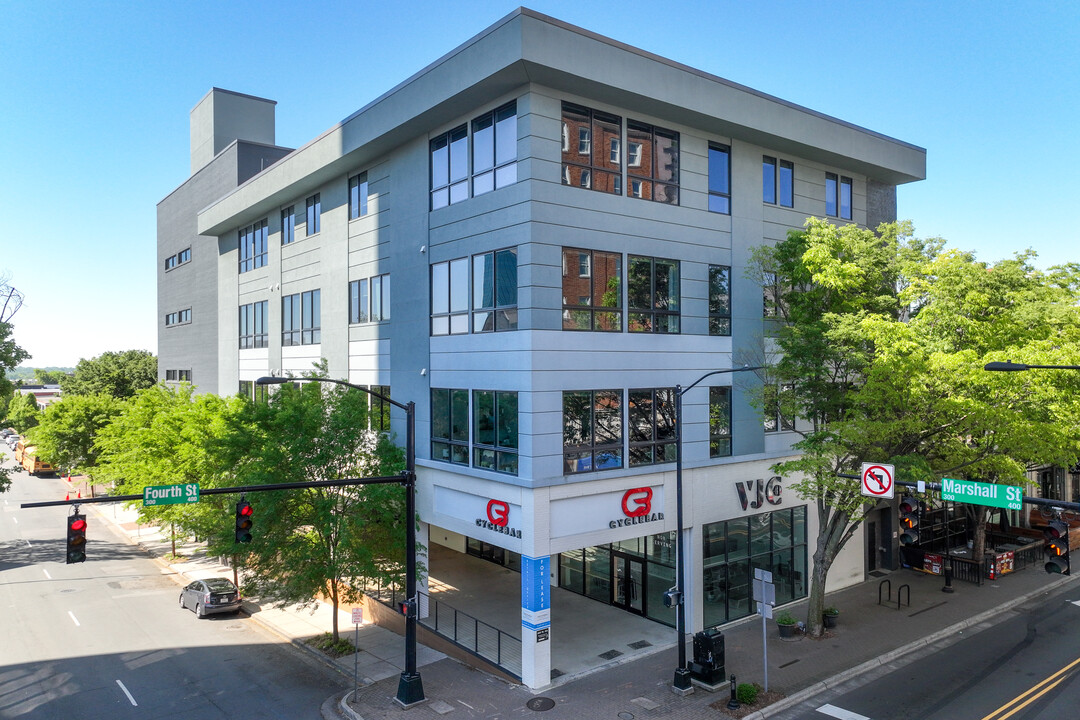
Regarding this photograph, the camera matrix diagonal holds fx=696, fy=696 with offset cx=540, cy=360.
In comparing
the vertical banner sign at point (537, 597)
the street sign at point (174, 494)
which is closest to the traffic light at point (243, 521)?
the street sign at point (174, 494)

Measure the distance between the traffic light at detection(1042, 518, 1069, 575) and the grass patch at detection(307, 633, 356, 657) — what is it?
732 inches

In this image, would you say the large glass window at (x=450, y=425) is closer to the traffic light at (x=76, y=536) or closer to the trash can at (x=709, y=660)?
the trash can at (x=709, y=660)

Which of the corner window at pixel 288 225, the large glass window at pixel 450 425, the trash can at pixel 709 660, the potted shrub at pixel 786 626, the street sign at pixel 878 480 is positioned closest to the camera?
the street sign at pixel 878 480

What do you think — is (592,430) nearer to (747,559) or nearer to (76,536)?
(747,559)

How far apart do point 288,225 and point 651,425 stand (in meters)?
20.8

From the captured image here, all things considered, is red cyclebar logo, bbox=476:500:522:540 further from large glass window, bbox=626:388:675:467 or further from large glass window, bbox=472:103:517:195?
large glass window, bbox=472:103:517:195

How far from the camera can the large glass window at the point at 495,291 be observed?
19.3 metres

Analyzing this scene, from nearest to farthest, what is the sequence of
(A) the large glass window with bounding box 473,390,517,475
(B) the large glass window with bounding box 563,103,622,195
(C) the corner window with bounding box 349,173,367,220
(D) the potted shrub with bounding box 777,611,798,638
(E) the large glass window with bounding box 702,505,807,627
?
(A) the large glass window with bounding box 473,390,517,475 → (B) the large glass window with bounding box 563,103,622,195 → (D) the potted shrub with bounding box 777,611,798,638 → (E) the large glass window with bounding box 702,505,807,627 → (C) the corner window with bounding box 349,173,367,220

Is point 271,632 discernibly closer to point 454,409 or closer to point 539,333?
point 454,409

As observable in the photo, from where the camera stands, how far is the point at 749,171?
23.7 metres

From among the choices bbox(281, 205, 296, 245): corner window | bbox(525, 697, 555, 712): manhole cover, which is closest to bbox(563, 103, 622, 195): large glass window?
bbox(525, 697, 555, 712): manhole cover

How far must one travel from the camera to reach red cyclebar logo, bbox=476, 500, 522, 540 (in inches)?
748

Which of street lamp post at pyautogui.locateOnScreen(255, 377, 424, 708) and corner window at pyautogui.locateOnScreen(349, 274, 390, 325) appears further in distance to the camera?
corner window at pyautogui.locateOnScreen(349, 274, 390, 325)

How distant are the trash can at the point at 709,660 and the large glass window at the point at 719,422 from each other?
6.27 m
